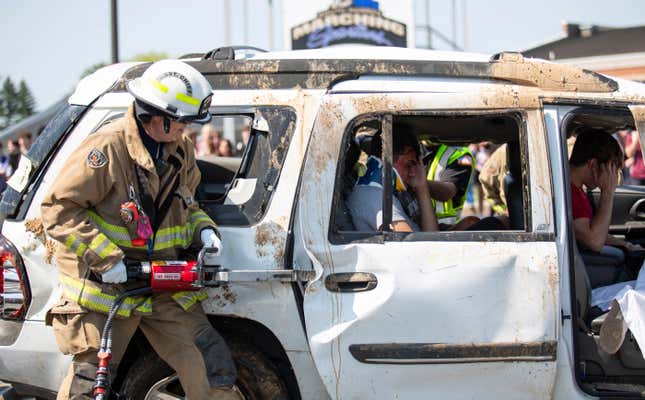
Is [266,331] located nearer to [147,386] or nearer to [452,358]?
[147,386]

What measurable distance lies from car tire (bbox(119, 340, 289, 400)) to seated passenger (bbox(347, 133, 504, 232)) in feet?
2.48

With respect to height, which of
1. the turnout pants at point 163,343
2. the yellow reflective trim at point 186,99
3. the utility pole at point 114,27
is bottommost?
the turnout pants at point 163,343

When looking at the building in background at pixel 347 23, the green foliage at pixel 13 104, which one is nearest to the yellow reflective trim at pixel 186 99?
the building in background at pixel 347 23

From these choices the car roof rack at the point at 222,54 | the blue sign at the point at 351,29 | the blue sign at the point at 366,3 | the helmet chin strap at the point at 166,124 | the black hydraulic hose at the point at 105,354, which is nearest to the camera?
the black hydraulic hose at the point at 105,354

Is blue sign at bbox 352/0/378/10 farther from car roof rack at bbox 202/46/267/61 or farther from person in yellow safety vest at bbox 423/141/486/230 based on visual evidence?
Result: car roof rack at bbox 202/46/267/61

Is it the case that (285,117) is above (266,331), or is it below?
above

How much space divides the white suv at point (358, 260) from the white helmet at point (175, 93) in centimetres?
28

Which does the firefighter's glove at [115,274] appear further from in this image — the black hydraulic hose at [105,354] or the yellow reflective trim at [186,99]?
the yellow reflective trim at [186,99]

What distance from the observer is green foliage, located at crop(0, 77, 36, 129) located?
148 feet

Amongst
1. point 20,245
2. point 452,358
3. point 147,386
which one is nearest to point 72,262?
point 20,245

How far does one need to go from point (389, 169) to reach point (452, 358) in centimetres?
85

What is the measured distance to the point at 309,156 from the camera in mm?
3400

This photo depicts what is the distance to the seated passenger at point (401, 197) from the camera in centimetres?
355

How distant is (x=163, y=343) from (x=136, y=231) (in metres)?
0.50
